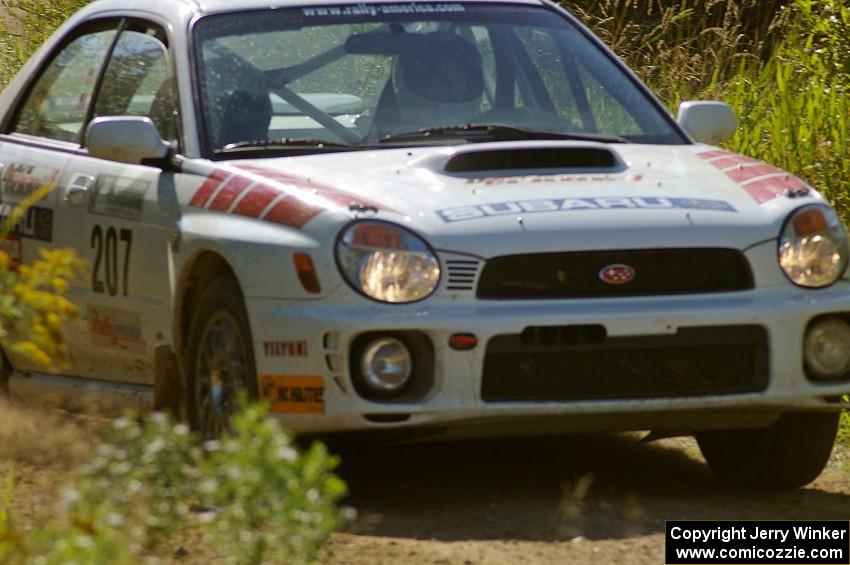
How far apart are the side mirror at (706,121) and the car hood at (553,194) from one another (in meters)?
0.58

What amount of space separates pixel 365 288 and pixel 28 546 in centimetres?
152

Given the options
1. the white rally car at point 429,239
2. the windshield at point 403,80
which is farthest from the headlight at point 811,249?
the windshield at point 403,80

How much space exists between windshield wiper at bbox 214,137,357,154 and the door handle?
703mm

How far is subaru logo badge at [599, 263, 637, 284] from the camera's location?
5.75m

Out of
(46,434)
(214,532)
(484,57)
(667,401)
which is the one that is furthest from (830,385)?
(46,434)

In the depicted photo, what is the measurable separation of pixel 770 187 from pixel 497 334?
110 cm

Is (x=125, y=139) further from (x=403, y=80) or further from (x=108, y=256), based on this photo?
(x=403, y=80)

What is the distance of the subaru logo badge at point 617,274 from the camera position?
18.9ft

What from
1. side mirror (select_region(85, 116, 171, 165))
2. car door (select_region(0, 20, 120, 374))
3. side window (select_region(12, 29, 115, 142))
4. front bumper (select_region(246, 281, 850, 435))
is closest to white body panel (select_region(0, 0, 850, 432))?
front bumper (select_region(246, 281, 850, 435))

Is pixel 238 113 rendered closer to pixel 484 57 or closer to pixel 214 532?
pixel 484 57

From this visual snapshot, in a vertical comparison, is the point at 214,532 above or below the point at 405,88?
below

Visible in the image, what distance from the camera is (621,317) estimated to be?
5.68m

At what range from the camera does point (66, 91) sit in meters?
7.65

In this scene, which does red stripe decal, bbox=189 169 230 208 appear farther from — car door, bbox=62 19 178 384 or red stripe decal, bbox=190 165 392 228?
car door, bbox=62 19 178 384
